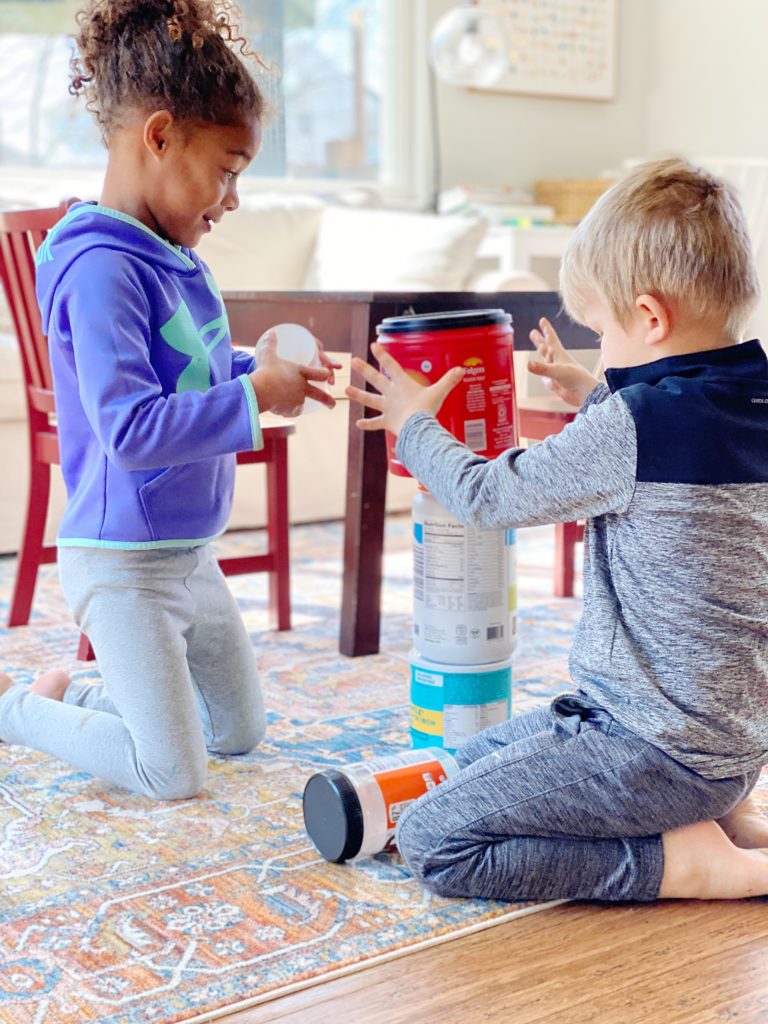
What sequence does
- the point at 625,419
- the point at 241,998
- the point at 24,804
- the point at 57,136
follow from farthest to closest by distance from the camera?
the point at 57,136
the point at 24,804
the point at 625,419
the point at 241,998

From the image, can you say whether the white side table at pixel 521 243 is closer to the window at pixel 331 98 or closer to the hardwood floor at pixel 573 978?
the window at pixel 331 98

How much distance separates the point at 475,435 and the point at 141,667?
0.47 meters

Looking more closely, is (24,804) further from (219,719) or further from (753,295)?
(753,295)

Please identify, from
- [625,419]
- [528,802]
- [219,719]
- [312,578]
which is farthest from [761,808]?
[312,578]

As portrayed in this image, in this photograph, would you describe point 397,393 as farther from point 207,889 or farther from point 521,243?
point 521,243

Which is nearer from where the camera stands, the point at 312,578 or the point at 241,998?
the point at 241,998

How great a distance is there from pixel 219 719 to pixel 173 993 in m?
0.60

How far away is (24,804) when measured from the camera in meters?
1.49

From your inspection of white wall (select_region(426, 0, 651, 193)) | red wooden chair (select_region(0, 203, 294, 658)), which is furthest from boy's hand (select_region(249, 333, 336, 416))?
white wall (select_region(426, 0, 651, 193))

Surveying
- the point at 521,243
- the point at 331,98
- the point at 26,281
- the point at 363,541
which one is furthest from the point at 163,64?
Answer: the point at 331,98

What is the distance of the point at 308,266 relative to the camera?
3.89 metres

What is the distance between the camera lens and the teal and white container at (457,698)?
1.51m

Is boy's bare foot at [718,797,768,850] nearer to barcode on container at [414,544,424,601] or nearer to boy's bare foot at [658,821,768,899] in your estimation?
boy's bare foot at [658,821,768,899]

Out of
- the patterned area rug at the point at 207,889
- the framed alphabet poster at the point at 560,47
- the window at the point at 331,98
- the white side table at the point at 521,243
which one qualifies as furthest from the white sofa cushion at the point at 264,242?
the patterned area rug at the point at 207,889
